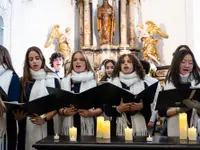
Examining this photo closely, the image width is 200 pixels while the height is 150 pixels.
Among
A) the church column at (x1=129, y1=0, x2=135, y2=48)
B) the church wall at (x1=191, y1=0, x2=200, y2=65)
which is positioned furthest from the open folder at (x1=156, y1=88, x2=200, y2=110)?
the church wall at (x1=191, y1=0, x2=200, y2=65)

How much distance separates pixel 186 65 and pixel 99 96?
75 cm

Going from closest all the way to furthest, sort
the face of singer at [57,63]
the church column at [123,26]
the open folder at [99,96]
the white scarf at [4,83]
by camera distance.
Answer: the open folder at [99,96] → the white scarf at [4,83] → the face of singer at [57,63] → the church column at [123,26]

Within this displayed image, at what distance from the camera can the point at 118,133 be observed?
8.41 feet

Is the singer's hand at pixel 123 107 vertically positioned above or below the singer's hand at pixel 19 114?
above

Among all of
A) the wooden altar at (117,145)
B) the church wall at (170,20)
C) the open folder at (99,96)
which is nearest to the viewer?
the wooden altar at (117,145)

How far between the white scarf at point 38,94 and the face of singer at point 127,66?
587mm

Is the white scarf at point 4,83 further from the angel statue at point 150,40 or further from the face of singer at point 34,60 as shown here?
the angel statue at point 150,40

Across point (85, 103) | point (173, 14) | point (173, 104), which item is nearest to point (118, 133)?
point (85, 103)

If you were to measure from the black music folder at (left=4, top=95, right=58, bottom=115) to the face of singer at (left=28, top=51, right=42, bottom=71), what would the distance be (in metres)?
0.43

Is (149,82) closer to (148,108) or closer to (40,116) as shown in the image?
(148,108)

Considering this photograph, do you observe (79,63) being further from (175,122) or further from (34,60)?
(175,122)

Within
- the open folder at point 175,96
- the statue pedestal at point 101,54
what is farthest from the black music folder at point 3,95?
the statue pedestal at point 101,54

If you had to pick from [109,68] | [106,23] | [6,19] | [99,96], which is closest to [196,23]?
[106,23]

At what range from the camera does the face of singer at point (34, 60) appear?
2.70 meters
